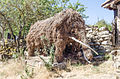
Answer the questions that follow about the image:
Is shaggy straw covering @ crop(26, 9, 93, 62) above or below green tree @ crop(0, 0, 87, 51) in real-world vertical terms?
below

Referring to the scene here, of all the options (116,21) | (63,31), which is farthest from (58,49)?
(116,21)

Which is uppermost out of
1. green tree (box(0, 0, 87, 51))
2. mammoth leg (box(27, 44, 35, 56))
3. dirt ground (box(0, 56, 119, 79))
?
green tree (box(0, 0, 87, 51))

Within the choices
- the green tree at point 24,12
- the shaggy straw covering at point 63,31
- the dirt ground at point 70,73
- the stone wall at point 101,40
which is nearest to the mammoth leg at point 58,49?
the shaggy straw covering at point 63,31

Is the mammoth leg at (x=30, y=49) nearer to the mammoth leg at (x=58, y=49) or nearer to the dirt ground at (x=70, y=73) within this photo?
the dirt ground at (x=70, y=73)

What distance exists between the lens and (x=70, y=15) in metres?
5.46

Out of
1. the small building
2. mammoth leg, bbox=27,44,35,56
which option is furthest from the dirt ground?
the small building

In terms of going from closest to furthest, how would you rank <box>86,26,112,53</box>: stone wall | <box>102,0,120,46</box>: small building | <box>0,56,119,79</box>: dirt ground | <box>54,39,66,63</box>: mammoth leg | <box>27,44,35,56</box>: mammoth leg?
<box>0,56,119,79</box>: dirt ground, <box>54,39,66,63</box>: mammoth leg, <box>27,44,35,56</box>: mammoth leg, <box>86,26,112,53</box>: stone wall, <box>102,0,120,46</box>: small building

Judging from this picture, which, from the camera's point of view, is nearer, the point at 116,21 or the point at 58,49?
the point at 58,49

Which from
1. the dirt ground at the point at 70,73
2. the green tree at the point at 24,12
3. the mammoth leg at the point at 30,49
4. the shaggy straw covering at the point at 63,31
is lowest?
the dirt ground at the point at 70,73

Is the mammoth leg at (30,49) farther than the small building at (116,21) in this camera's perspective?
Answer: No

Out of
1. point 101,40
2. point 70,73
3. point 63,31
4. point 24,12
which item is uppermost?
point 24,12

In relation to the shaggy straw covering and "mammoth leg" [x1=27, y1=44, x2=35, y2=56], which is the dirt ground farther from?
"mammoth leg" [x1=27, y1=44, x2=35, y2=56]

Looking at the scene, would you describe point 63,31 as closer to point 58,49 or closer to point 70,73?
point 58,49

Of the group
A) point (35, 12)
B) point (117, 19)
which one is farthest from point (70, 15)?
point (35, 12)
